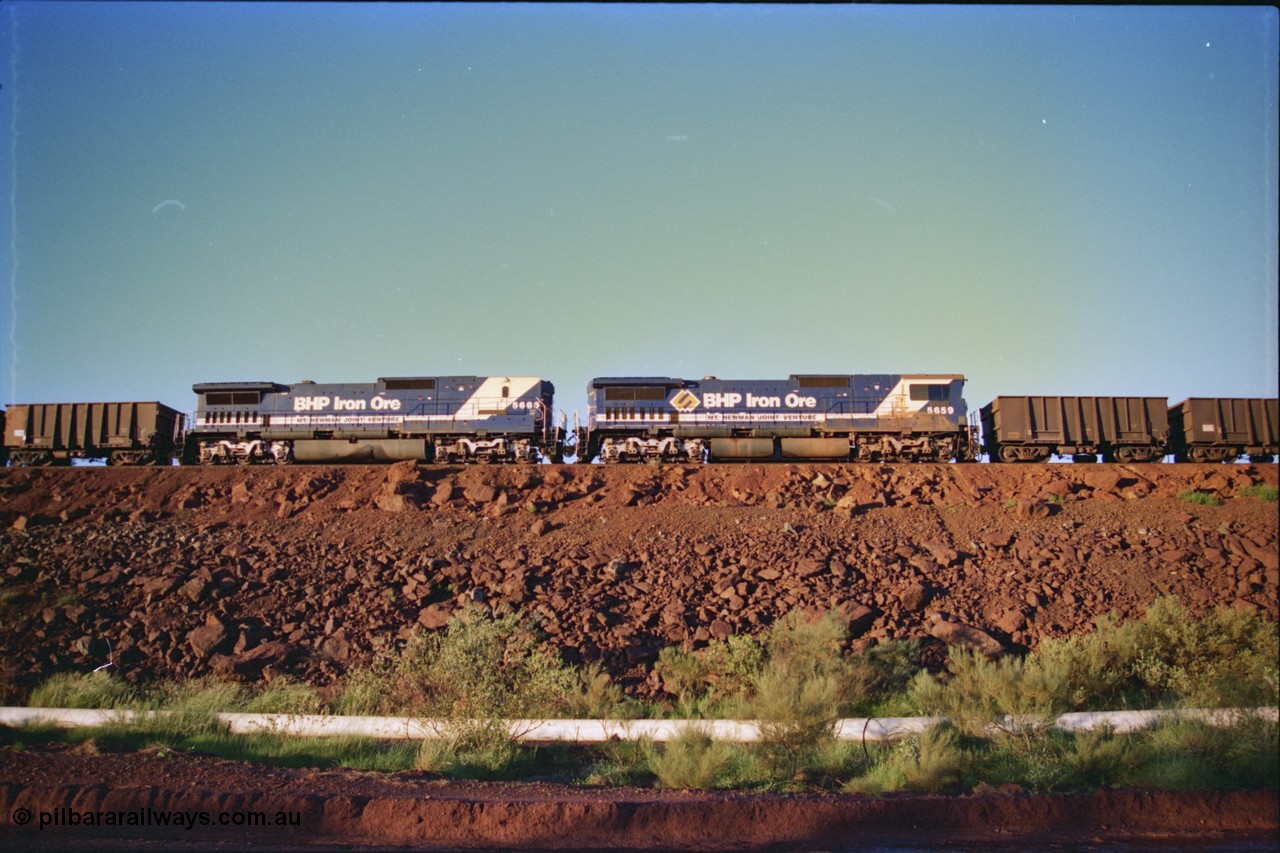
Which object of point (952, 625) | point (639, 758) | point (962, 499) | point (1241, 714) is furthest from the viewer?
point (962, 499)

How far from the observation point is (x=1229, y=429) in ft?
84.7

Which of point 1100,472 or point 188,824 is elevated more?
point 1100,472

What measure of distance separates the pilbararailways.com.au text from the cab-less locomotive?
723 inches

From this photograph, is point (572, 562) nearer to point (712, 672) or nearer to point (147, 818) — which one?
point (712, 672)

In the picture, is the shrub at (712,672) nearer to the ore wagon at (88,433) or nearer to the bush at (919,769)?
the bush at (919,769)

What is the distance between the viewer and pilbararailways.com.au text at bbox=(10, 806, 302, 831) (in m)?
9.23

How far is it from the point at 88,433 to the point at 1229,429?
34.4 m

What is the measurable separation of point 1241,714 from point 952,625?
5414mm

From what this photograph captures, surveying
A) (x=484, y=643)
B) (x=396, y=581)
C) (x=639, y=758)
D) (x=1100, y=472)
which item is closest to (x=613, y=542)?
(x=396, y=581)

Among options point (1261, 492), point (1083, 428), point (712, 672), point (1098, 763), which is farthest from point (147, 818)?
point (1083, 428)

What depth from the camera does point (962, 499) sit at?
22359 mm

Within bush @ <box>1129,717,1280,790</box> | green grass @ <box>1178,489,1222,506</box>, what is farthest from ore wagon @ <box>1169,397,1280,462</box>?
bush @ <box>1129,717,1280,790</box>

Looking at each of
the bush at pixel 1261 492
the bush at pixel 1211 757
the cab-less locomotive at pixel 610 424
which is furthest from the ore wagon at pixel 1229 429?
the bush at pixel 1211 757

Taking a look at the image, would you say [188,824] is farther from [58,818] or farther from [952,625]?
[952,625]
